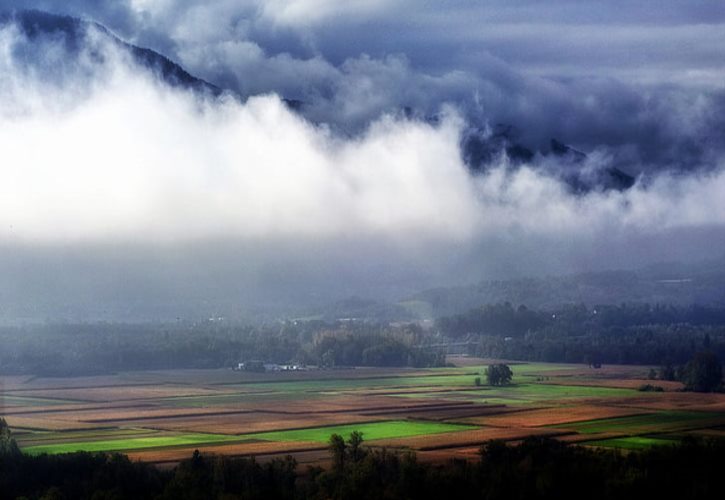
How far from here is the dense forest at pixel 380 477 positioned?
1177 inches

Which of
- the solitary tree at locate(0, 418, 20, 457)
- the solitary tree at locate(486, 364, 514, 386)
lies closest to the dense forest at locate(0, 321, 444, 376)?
the solitary tree at locate(486, 364, 514, 386)

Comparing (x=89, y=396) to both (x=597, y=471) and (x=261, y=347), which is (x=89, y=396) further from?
(x=597, y=471)

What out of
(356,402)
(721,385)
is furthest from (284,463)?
(721,385)

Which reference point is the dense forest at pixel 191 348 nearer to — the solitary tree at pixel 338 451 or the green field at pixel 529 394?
the green field at pixel 529 394

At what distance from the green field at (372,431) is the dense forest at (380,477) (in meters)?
5.23

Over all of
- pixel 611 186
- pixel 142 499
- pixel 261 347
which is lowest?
pixel 142 499

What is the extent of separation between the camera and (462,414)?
45906mm

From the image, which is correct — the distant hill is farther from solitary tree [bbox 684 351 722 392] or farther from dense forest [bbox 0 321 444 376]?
solitary tree [bbox 684 351 722 392]

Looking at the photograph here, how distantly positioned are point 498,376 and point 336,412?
13.6 metres

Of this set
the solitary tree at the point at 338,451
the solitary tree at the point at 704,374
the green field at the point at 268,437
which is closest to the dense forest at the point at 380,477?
the solitary tree at the point at 338,451

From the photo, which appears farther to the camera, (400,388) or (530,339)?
(530,339)

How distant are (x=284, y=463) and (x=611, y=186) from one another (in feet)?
269

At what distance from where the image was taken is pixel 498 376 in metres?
58.5

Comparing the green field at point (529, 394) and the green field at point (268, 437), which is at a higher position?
the green field at point (529, 394)
